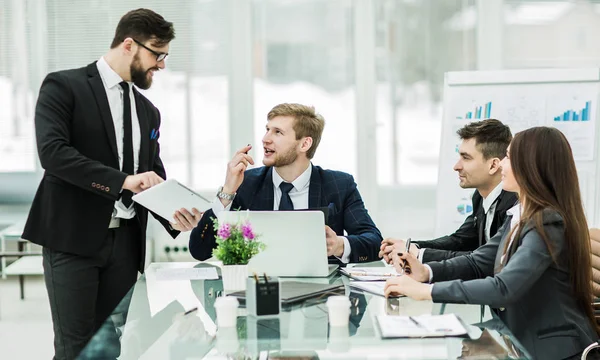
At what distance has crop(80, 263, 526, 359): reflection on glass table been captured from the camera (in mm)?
1828

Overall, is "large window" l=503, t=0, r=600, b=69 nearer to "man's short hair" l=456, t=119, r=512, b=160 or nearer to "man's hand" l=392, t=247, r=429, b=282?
"man's short hair" l=456, t=119, r=512, b=160

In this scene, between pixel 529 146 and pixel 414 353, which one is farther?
pixel 529 146

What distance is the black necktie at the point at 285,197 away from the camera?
3148mm

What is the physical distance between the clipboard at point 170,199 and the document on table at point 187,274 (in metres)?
0.21

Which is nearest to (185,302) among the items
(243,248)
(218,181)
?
(243,248)

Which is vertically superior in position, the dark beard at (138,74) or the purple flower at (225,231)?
the dark beard at (138,74)

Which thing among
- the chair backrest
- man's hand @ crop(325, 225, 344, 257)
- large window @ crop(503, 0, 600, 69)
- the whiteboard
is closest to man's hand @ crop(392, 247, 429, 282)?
man's hand @ crop(325, 225, 344, 257)

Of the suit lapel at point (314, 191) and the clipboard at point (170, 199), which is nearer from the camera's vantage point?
the clipboard at point (170, 199)

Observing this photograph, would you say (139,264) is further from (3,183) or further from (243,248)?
(3,183)

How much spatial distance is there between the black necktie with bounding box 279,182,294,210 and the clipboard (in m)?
0.51

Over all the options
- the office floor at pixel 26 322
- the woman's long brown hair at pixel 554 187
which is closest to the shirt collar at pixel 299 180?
the woman's long brown hair at pixel 554 187

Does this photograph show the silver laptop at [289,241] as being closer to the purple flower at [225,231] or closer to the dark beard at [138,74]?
the purple flower at [225,231]

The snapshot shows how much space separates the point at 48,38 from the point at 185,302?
402cm

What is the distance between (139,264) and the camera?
3111 mm
